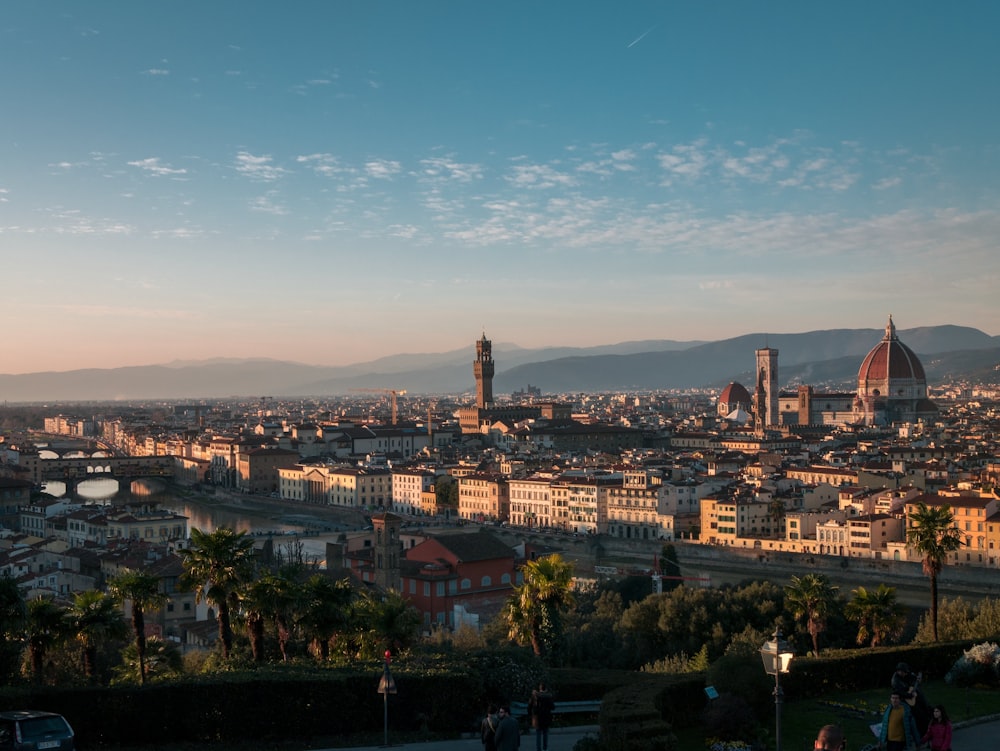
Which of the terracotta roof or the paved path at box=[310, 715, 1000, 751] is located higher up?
the paved path at box=[310, 715, 1000, 751]

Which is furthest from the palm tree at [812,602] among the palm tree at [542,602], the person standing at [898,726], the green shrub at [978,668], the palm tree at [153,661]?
the person standing at [898,726]

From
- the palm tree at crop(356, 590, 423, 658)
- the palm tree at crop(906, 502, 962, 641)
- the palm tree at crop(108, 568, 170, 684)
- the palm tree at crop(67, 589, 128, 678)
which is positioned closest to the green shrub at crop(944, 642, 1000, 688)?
the palm tree at crop(906, 502, 962, 641)

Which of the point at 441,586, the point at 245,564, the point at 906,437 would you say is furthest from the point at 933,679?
the point at 906,437

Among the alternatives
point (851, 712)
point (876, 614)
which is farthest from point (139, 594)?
point (876, 614)

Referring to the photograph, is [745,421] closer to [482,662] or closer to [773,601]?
[773,601]

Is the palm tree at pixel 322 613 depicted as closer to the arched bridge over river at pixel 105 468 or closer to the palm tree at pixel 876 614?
the palm tree at pixel 876 614

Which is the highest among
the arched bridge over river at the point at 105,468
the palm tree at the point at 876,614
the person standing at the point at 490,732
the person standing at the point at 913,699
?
the person standing at the point at 913,699

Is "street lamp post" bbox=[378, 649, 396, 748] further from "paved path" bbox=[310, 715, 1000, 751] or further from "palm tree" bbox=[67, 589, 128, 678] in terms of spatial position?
"palm tree" bbox=[67, 589, 128, 678]
